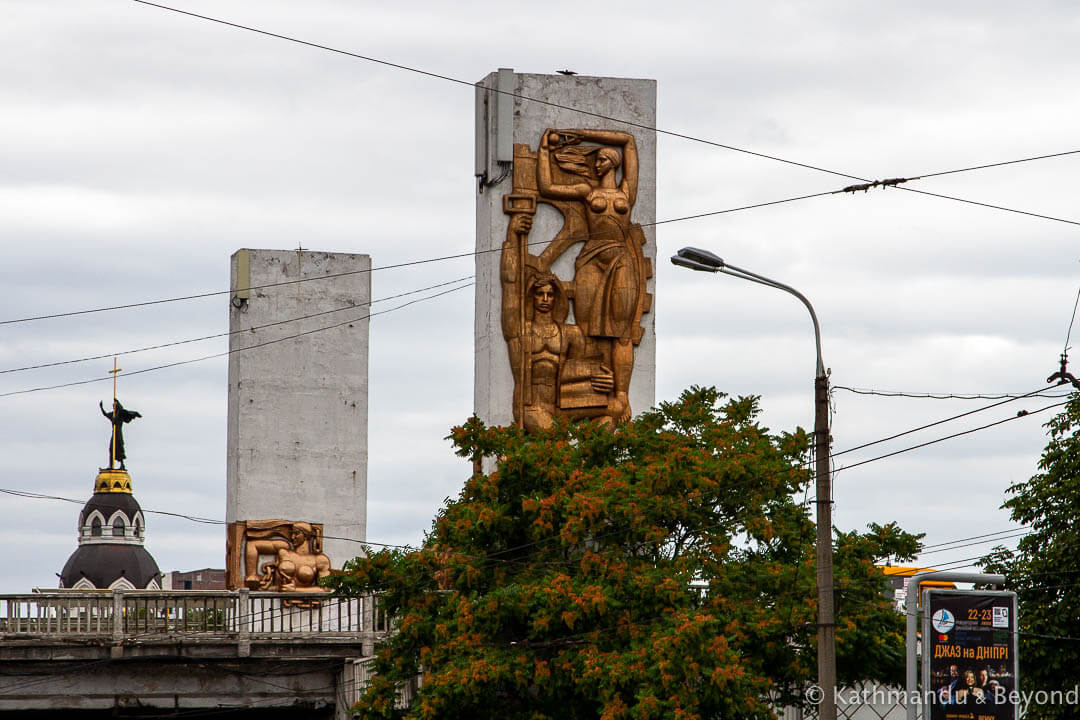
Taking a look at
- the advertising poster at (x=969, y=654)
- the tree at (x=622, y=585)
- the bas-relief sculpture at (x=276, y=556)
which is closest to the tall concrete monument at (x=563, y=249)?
the tree at (x=622, y=585)

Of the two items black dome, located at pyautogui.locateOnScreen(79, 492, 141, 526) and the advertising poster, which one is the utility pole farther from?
black dome, located at pyautogui.locateOnScreen(79, 492, 141, 526)

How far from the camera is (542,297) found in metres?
33.4

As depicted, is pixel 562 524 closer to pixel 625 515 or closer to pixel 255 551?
pixel 625 515

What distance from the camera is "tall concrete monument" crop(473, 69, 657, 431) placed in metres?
33.3

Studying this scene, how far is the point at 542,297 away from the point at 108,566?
285 ft

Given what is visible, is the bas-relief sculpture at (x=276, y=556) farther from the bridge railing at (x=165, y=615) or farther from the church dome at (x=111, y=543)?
the church dome at (x=111, y=543)

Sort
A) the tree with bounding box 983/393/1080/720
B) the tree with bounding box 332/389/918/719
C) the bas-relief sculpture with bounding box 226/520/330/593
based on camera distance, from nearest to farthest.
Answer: the tree with bounding box 332/389/918/719 < the tree with bounding box 983/393/1080/720 < the bas-relief sculpture with bounding box 226/520/330/593

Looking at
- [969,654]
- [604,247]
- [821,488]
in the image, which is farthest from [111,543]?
[821,488]

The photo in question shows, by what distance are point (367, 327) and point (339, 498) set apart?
3.92 meters

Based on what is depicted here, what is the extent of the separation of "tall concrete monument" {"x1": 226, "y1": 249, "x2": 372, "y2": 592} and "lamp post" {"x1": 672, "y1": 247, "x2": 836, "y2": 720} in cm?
2083

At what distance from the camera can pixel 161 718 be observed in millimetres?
37250

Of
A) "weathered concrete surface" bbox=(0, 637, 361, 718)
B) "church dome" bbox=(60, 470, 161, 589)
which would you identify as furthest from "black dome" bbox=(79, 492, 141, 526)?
"weathered concrete surface" bbox=(0, 637, 361, 718)

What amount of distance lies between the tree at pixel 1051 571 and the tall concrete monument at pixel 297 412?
15.3 metres

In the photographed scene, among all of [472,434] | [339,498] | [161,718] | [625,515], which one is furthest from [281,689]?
[625,515]
